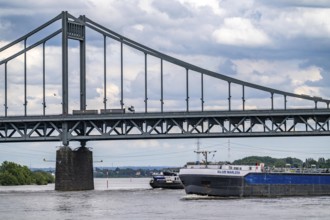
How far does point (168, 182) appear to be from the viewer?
156875mm

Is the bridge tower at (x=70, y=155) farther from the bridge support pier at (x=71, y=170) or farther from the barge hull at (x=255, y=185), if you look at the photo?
the barge hull at (x=255, y=185)

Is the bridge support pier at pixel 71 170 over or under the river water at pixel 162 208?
over

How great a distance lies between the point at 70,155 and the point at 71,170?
188 centimetres

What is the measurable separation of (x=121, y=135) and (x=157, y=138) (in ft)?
14.8

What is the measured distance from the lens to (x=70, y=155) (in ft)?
469

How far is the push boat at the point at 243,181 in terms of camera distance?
11038cm

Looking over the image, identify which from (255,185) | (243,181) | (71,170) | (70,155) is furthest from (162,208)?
(70,155)

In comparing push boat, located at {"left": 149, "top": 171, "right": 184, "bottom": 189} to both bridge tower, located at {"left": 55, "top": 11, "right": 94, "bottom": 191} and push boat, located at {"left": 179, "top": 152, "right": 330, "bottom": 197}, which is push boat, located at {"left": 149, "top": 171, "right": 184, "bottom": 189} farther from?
push boat, located at {"left": 179, "top": 152, "right": 330, "bottom": 197}

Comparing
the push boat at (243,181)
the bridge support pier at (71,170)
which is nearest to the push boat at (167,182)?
the bridge support pier at (71,170)

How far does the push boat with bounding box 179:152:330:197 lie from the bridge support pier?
1125 inches

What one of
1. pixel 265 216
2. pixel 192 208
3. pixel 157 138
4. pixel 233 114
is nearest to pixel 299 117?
pixel 233 114

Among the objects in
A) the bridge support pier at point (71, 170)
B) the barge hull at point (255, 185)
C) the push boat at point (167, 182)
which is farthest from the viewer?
the push boat at point (167, 182)

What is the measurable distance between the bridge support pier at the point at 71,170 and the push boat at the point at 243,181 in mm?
28585

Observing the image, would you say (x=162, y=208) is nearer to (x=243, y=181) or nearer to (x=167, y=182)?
(x=243, y=181)
